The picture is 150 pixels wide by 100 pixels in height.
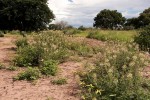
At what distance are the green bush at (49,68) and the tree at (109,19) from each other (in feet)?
209

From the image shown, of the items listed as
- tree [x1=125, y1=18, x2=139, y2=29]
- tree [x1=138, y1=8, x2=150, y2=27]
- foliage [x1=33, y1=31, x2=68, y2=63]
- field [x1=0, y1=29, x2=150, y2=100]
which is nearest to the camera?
field [x1=0, y1=29, x2=150, y2=100]

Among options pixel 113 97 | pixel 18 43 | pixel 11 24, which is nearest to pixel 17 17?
pixel 11 24

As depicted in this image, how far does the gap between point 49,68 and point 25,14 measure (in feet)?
84.2

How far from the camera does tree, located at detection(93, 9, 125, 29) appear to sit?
240ft

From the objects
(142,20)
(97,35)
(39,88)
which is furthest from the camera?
(142,20)

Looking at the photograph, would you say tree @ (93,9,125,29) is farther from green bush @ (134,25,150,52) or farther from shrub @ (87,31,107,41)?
green bush @ (134,25,150,52)

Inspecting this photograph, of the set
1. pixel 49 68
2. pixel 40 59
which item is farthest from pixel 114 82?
pixel 40 59

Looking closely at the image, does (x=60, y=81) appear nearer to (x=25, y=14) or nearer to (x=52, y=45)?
(x=52, y=45)

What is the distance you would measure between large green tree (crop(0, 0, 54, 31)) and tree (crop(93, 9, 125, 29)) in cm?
3815

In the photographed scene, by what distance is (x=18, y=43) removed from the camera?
13031mm

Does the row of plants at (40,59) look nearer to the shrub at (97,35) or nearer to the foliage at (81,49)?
the foliage at (81,49)

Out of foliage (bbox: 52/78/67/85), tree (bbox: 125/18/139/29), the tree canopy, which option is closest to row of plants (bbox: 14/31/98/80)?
foliage (bbox: 52/78/67/85)

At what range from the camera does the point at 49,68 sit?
930 centimetres

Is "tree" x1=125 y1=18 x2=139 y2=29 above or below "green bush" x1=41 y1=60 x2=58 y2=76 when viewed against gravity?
below
